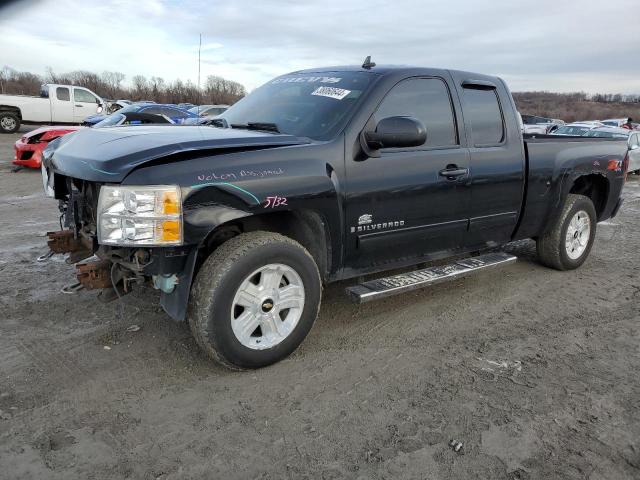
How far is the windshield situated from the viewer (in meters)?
3.70

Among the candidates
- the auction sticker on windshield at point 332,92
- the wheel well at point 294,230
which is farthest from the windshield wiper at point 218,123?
the wheel well at point 294,230

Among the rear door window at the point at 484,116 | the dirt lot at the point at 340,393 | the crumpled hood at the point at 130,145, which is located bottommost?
the dirt lot at the point at 340,393

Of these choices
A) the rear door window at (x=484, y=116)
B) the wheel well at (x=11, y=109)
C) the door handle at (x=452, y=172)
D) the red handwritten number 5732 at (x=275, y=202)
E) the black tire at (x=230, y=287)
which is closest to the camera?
the black tire at (x=230, y=287)

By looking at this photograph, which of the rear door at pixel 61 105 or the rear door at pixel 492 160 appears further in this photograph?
the rear door at pixel 61 105

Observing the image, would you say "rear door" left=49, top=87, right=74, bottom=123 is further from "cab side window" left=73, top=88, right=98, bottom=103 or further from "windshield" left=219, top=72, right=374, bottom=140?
"windshield" left=219, top=72, right=374, bottom=140

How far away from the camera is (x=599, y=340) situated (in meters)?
3.98

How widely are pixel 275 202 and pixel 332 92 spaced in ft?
3.83

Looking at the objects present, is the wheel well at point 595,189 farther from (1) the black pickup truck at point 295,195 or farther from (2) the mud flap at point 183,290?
(2) the mud flap at point 183,290

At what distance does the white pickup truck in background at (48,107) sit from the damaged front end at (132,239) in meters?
18.2

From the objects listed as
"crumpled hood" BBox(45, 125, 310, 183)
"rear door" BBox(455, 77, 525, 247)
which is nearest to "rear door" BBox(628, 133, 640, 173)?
"rear door" BBox(455, 77, 525, 247)

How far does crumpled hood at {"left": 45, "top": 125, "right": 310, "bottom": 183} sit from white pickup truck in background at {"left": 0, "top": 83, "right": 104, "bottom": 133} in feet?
58.9

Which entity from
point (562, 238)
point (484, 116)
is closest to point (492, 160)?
point (484, 116)

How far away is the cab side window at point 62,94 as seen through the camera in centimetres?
2055

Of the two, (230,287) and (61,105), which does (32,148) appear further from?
(61,105)
